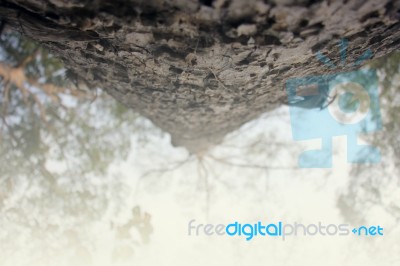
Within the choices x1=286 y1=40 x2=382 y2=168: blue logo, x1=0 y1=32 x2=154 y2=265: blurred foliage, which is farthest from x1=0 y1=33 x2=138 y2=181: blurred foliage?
x1=286 y1=40 x2=382 y2=168: blue logo

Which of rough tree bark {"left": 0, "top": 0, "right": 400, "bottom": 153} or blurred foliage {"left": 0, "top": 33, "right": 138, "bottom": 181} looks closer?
rough tree bark {"left": 0, "top": 0, "right": 400, "bottom": 153}

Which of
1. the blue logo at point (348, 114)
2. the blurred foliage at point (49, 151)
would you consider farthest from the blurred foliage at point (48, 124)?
the blue logo at point (348, 114)

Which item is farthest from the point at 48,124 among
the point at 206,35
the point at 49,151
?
the point at 206,35

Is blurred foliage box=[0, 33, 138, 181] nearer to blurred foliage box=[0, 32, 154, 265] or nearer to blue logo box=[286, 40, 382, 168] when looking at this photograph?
blurred foliage box=[0, 32, 154, 265]

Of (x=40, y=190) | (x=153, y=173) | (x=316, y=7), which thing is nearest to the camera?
(x=316, y=7)

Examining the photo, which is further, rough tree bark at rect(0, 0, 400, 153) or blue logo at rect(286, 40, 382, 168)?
blue logo at rect(286, 40, 382, 168)

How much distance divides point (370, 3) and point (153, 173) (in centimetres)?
351

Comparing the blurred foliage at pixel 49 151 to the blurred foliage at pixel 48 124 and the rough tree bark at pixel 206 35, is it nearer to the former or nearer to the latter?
the blurred foliage at pixel 48 124

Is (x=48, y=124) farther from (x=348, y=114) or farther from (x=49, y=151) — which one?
(x=348, y=114)

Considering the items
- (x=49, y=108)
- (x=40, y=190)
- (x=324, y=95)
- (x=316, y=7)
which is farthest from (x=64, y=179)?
(x=316, y=7)

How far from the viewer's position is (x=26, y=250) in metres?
3.29

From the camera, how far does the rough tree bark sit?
76 centimetres

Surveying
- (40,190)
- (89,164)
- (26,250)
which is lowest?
(26,250)

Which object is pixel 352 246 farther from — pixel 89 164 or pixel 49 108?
pixel 49 108
